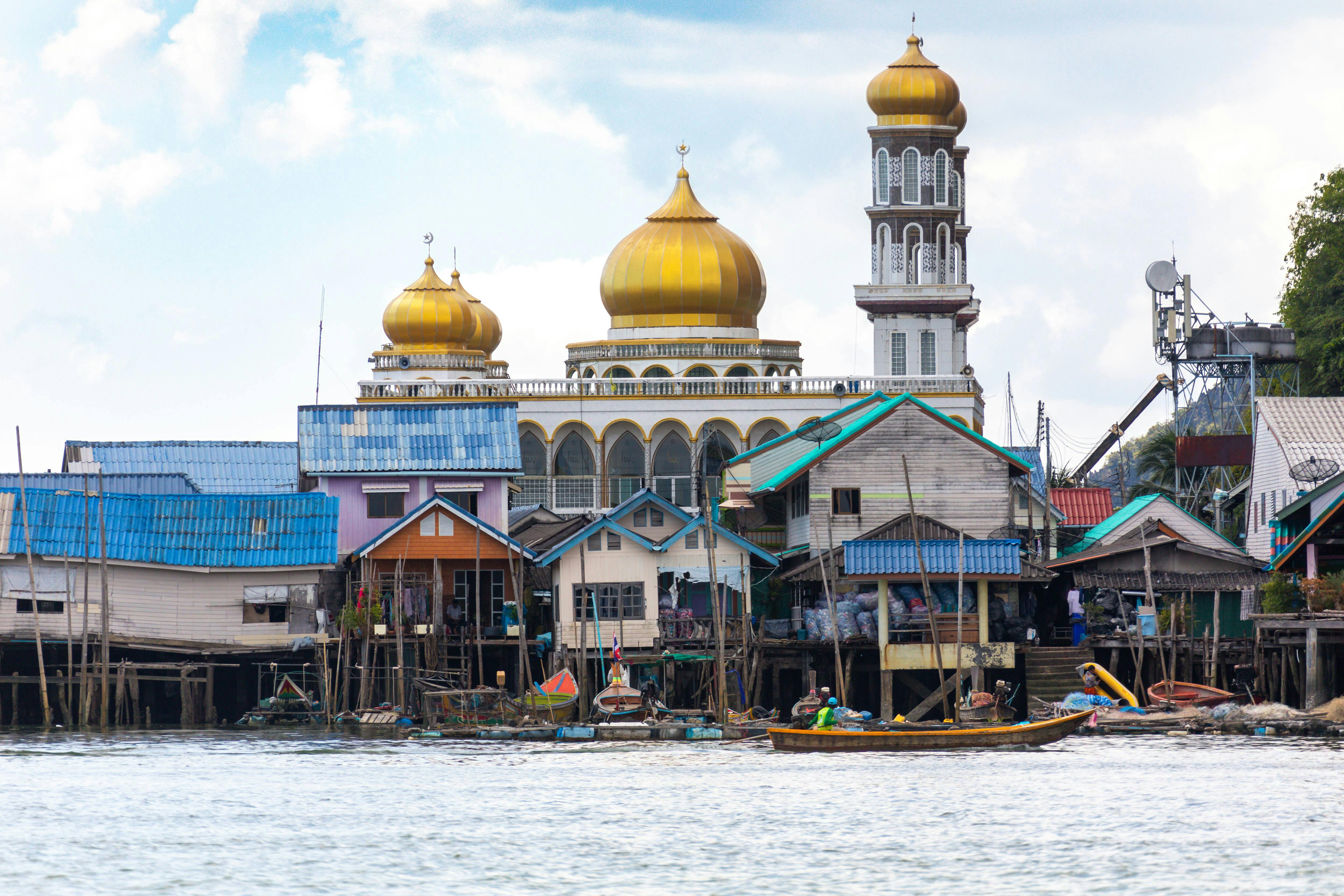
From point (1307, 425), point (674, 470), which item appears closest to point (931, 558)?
point (1307, 425)

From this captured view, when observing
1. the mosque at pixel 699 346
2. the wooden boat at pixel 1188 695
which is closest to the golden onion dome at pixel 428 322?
the mosque at pixel 699 346

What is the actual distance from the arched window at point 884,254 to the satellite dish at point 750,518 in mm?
27580

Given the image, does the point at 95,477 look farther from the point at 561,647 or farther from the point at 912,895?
the point at 912,895

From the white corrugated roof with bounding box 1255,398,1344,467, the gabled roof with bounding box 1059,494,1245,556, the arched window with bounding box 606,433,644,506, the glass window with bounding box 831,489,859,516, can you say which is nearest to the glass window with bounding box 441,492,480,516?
the glass window with bounding box 831,489,859,516

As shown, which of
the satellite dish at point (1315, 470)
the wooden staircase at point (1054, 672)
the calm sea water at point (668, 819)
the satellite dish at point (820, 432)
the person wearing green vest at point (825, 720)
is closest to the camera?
the calm sea water at point (668, 819)

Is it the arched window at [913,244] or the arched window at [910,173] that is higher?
the arched window at [910,173]

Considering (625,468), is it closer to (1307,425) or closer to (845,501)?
(845,501)

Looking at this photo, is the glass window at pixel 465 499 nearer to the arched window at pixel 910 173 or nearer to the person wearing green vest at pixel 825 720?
the person wearing green vest at pixel 825 720

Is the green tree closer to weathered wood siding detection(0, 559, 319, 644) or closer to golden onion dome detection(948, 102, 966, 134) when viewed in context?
golden onion dome detection(948, 102, 966, 134)

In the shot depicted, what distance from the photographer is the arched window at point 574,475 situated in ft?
266

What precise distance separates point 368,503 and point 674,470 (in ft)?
62.9

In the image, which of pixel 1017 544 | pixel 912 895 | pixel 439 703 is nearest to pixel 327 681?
pixel 439 703

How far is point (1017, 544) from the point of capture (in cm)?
5641

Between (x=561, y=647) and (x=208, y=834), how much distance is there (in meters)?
19.3
